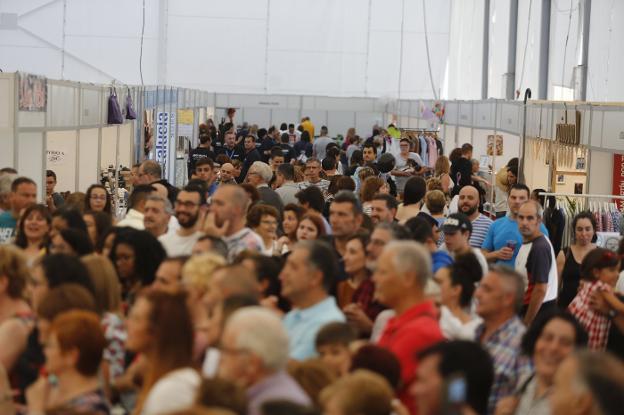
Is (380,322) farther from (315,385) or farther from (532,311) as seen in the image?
(532,311)

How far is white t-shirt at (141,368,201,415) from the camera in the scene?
4.29m

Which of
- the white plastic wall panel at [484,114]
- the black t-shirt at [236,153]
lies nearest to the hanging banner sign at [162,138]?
the black t-shirt at [236,153]

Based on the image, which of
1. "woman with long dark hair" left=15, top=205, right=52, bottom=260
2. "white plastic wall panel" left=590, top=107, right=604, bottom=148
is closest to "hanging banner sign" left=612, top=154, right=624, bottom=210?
"white plastic wall panel" left=590, top=107, right=604, bottom=148

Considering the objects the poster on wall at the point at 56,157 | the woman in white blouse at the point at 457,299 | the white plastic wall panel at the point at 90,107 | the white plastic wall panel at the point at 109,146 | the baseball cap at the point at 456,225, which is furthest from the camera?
Answer: the white plastic wall panel at the point at 109,146

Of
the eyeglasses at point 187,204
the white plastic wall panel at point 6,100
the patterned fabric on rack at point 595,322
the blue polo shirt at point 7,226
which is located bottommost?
the patterned fabric on rack at point 595,322

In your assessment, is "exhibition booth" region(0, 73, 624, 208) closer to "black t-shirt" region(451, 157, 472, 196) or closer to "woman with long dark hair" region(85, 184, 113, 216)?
"black t-shirt" region(451, 157, 472, 196)

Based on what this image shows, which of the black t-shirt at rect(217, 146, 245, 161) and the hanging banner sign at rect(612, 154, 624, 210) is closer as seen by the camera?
the hanging banner sign at rect(612, 154, 624, 210)

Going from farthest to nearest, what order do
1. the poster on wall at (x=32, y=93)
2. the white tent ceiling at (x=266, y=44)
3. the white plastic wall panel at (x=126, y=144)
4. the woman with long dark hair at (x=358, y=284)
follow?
1. the white tent ceiling at (x=266, y=44)
2. the white plastic wall panel at (x=126, y=144)
3. the poster on wall at (x=32, y=93)
4. the woman with long dark hair at (x=358, y=284)

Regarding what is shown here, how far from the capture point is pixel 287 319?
5828 mm

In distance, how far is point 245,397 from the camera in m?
3.95

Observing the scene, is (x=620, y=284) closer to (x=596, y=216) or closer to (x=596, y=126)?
(x=596, y=216)

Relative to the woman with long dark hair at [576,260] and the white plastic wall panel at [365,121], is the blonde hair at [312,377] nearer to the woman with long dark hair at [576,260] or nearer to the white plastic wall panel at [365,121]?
the woman with long dark hair at [576,260]

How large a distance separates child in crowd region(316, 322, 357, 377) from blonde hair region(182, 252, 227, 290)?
759 millimetres

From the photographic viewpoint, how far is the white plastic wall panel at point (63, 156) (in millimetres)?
14852
